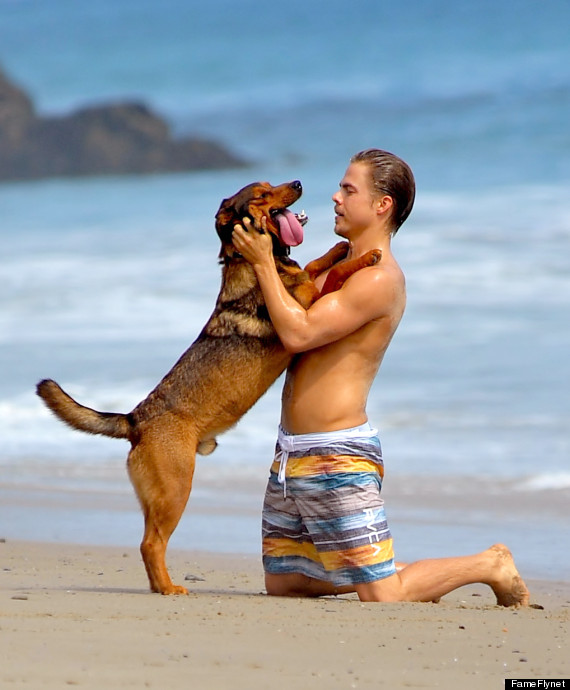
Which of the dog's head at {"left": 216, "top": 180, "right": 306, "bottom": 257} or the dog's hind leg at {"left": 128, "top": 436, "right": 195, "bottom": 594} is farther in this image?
the dog's head at {"left": 216, "top": 180, "right": 306, "bottom": 257}

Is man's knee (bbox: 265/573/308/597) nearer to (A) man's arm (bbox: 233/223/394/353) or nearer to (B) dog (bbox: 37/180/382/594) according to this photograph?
(B) dog (bbox: 37/180/382/594)

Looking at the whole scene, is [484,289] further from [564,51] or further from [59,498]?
[564,51]

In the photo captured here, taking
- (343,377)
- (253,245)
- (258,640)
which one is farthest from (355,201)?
(258,640)

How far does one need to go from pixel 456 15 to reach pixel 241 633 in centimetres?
2710

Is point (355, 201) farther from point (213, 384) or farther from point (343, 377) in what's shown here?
point (213, 384)

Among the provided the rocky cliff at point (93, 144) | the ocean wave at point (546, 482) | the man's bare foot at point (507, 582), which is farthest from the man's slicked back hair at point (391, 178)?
the rocky cliff at point (93, 144)

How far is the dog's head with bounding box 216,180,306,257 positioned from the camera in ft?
16.8

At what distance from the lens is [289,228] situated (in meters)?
5.13

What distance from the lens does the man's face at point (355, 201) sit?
4.77 metres

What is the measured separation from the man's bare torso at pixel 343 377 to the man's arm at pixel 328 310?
6 centimetres

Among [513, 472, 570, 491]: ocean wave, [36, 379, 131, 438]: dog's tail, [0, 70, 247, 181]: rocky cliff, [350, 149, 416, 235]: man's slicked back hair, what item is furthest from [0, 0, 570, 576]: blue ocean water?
[350, 149, 416, 235]: man's slicked back hair

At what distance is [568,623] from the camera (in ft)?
14.4

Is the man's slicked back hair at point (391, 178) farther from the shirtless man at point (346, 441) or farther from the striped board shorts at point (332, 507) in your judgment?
the striped board shorts at point (332, 507)

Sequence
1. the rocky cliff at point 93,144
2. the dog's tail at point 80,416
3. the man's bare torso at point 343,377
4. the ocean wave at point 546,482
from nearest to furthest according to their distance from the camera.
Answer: the man's bare torso at point 343,377, the dog's tail at point 80,416, the ocean wave at point 546,482, the rocky cliff at point 93,144
